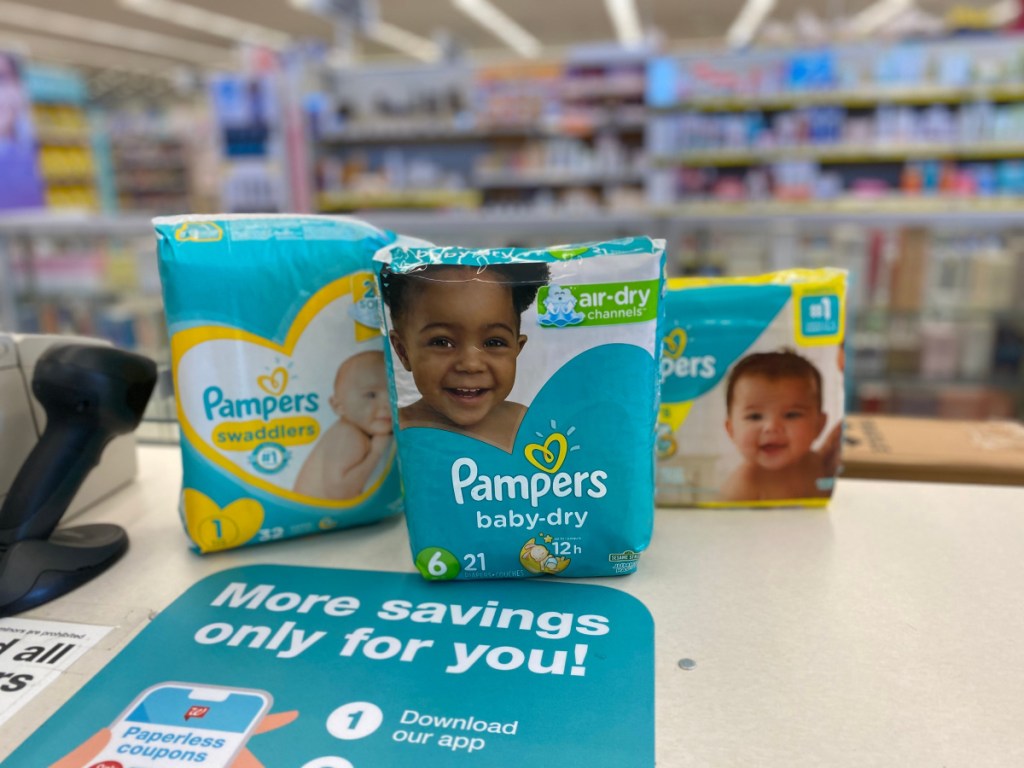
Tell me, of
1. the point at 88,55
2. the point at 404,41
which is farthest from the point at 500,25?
the point at 88,55

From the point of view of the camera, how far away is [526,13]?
13570 millimetres

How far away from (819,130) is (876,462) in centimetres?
538

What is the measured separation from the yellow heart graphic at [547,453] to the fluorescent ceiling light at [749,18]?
1320 cm

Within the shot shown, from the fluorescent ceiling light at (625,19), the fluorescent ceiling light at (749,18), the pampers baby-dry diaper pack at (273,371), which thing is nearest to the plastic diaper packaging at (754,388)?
the pampers baby-dry diaper pack at (273,371)

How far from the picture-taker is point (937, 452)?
122 centimetres

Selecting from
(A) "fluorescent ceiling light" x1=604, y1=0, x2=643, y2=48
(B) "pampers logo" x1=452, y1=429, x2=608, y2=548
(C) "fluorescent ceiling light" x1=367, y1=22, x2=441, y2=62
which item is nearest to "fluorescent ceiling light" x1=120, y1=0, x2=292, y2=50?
(C) "fluorescent ceiling light" x1=367, y1=22, x2=441, y2=62

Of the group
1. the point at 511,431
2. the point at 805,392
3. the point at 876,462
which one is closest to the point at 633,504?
the point at 511,431

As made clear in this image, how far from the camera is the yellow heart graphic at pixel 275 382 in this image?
93 cm

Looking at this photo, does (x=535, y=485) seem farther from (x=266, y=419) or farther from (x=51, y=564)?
(x=51, y=564)

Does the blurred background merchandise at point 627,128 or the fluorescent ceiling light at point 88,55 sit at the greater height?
Answer: the fluorescent ceiling light at point 88,55

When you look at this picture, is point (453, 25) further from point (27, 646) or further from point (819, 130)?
point (27, 646)

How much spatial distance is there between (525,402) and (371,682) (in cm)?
32

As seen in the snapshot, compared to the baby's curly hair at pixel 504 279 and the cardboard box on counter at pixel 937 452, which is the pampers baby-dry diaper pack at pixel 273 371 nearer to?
the baby's curly hair at pixel 504 279

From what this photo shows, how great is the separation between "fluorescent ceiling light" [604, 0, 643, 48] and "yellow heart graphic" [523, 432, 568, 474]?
39.1 feet
